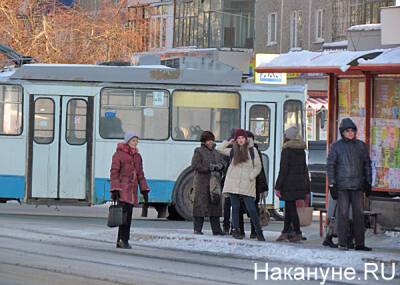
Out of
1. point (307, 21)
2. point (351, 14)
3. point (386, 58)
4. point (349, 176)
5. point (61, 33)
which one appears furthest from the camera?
point (307, 21)

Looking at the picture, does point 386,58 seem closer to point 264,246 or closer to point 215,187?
point 264,246

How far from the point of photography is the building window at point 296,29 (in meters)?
46.9

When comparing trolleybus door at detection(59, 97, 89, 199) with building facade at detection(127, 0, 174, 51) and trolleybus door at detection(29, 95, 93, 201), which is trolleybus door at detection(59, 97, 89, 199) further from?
building facade at detection(127, 0, 174, 51)

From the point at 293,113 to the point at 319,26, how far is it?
23.0 meters

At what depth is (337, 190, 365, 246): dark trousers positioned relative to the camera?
15883mm

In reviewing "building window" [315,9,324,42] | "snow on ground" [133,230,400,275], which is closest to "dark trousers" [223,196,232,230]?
"snow on ground" [133,230,400,275]

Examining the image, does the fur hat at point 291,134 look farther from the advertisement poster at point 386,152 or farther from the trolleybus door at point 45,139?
the trolleybus door at point 45,139

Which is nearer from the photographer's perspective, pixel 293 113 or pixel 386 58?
pixel 386 58

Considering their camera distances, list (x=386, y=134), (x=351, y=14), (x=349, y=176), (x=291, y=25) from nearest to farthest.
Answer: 1. (x=349, y=176)
2. (x=386, y=134)
3. (x=351, y=14)
4. (x=291, y=25)

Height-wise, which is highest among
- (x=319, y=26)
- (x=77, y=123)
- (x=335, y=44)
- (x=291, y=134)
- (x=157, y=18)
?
(x=157, y=18)

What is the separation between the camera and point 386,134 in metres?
17.6

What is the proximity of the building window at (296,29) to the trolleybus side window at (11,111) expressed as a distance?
25004 mm

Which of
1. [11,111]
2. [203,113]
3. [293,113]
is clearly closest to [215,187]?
[203,113]

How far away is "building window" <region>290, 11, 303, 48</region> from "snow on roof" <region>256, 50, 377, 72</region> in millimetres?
29116
